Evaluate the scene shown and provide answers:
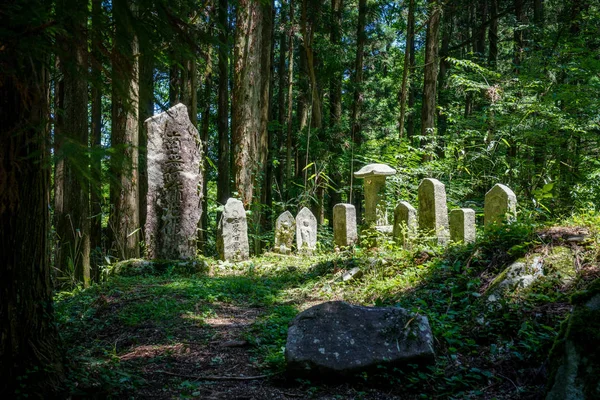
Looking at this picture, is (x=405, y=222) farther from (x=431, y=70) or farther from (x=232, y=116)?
(x=431, y=70)

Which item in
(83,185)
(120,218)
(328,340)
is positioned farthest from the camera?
(120,218)

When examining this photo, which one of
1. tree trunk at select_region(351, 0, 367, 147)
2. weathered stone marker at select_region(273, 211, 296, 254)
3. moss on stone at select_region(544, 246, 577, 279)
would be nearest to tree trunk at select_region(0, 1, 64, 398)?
moss on stone at select_region(544, 246, 577, 279)

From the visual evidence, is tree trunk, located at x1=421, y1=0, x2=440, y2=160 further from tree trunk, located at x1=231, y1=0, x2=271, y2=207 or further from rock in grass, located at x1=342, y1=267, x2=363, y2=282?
rock in grass, located at x1=342, y1=267, x2=363, y2=282

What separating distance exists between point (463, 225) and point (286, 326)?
470cm

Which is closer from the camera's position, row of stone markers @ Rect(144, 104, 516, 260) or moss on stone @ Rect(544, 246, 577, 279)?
moss on stone @ Rect(544, 246, 577, 279)

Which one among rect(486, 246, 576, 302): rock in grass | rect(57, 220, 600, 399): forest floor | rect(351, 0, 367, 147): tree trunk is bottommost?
rect(57, 220, 600, 399): forest floor

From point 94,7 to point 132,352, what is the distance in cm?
299

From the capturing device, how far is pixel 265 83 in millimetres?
15391

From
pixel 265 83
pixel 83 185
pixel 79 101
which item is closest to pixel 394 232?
pixel 79 101

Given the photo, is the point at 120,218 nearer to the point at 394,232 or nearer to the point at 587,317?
the point at 394,232

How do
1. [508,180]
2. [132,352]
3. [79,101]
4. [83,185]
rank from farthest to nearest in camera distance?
1. [508,180]
2. [79,101]
3. [132,352]
4. [83,185]

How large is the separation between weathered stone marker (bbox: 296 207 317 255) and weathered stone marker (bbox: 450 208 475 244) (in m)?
3.67

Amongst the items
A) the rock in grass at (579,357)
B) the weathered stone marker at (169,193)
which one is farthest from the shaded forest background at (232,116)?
the rock in grass at (579,357)

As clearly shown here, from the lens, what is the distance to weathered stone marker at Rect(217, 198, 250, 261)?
976 centimetres
